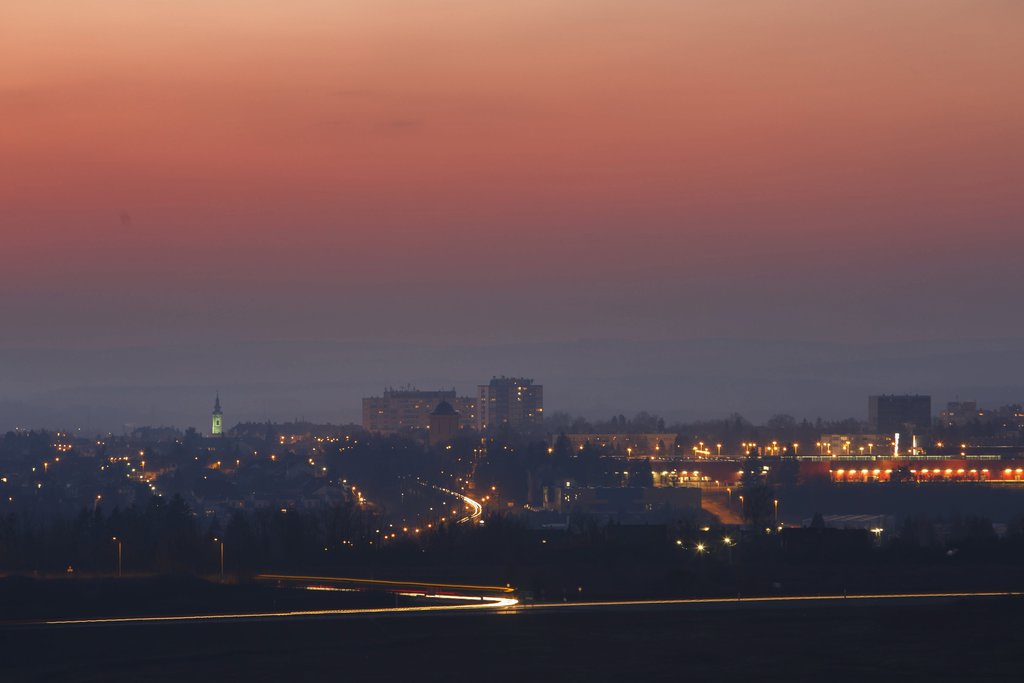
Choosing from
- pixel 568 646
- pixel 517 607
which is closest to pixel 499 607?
pixel 517 607

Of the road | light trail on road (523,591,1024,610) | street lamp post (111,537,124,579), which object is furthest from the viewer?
street lamp post (111,537,124,579)

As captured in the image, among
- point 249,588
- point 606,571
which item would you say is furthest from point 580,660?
point 606,571

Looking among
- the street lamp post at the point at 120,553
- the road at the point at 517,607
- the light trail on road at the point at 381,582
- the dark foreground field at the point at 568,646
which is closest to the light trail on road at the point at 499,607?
the road at the point at 517,607

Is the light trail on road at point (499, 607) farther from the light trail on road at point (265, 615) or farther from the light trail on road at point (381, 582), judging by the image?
the light trail on road at point (381, 582)

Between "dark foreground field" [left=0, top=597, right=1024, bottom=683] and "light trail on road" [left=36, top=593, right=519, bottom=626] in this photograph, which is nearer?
"dark foreground field" [left=0, top=597, right=1024, bottom=683]

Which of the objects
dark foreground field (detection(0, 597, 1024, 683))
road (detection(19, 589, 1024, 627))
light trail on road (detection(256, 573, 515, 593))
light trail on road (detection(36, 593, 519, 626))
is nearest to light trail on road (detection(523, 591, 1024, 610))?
road (detection(19, 589, 1024, 627))

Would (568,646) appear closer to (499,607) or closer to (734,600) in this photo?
(499,607)

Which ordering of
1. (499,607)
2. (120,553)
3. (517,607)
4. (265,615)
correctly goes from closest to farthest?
(265,615) → (517,607) → (499,607) → (120,553)

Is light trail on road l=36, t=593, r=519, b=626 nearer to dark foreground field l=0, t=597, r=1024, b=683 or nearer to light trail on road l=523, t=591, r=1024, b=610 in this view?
dark foreground field l=0, t=597, r=1024, b=683

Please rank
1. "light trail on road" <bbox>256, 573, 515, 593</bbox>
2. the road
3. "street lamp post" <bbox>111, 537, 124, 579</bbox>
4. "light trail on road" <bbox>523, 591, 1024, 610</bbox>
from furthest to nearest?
"street lamp post" <bbox>111, 537, 124, 579</bbox> → "light trail on road" <bbox>256, 573, 515, 593</bbox> → "light trail on road" <bbox>523, 591, 1024, 610</bbox> → the road
